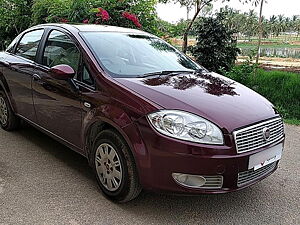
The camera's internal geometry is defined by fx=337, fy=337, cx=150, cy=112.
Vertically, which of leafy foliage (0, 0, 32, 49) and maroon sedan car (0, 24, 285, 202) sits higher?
leafy foliage (0, 0, 32, 49)

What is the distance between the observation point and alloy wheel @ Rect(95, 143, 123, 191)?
9.05 feet

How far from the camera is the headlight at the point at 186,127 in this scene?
2418 millimetres

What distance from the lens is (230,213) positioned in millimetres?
2801

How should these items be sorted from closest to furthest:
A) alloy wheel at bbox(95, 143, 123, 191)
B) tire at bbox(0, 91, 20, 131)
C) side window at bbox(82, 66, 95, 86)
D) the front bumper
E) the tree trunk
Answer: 1. the front bumper
2. alloy wheel at bbox(95, 143, 123, 191)
3. side window at bbox(82, 66, 95, 86)
4. tire at bbox(0, 91, 20, 131)
5. the tree trunk

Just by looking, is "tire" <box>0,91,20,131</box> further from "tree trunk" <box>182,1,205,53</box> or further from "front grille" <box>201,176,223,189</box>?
"tree trunk" <box>182,1,205,53</box>

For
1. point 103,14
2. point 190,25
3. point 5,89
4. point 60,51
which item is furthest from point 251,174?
point 190,25

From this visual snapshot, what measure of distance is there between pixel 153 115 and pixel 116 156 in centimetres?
52

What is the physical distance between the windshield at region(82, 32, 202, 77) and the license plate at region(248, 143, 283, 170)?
49.7 inches

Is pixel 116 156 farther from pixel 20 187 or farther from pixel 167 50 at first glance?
pixel 167 50

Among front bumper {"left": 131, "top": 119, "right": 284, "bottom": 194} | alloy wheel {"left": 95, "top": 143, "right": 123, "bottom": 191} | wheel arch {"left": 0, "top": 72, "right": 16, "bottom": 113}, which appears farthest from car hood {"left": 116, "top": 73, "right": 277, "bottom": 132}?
wheel arch {"left": 0, "top": 72, "right": 16, "bottom": 113}

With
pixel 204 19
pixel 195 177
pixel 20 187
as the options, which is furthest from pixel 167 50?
pixel 204 19

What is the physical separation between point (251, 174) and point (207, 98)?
690mm

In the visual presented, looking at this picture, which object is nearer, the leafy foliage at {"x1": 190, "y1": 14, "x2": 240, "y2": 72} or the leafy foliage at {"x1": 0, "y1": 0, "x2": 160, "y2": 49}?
the leafy foliage at {"x1": 0, "y1": 0, "x2": 160, "y2": 49}

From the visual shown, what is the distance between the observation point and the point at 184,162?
240cm
